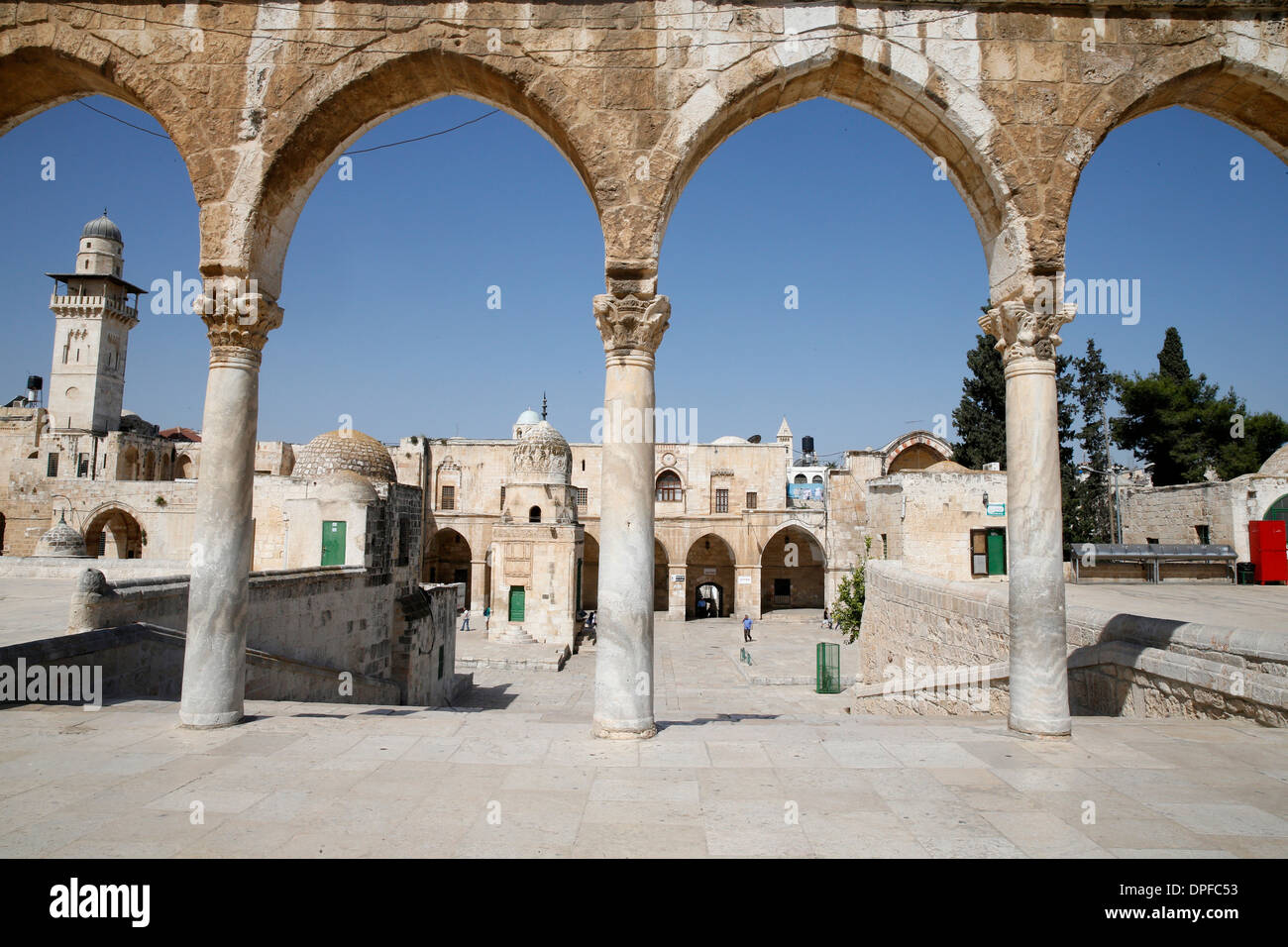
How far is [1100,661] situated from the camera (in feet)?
22.7

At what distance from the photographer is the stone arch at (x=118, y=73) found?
5406 mm

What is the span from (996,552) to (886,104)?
59.5 feet

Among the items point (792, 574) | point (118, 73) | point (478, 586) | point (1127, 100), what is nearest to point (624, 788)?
point (1127, 100)

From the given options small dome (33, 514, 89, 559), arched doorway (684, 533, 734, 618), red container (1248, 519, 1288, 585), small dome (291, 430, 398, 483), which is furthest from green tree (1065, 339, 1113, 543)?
small dome (33, 514, 89, 559)

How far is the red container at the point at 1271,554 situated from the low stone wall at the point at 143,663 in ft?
65.5

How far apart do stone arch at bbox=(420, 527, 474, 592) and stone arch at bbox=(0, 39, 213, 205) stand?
114ft

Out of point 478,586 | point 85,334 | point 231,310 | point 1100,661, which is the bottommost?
point 478,586

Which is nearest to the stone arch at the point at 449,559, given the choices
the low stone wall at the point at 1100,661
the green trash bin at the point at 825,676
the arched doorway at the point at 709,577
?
the arched doorway at the point at 709,577

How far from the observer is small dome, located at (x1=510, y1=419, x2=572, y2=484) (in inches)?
1166

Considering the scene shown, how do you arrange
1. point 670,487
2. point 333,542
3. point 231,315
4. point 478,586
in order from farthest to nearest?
point 670,487 < point 478,586 < point 333,542 < point 231,315

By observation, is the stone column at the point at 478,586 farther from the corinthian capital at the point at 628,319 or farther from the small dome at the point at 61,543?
the corinthian capital at the point at 628,319

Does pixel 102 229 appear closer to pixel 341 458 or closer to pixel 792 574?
pixel 341 458
